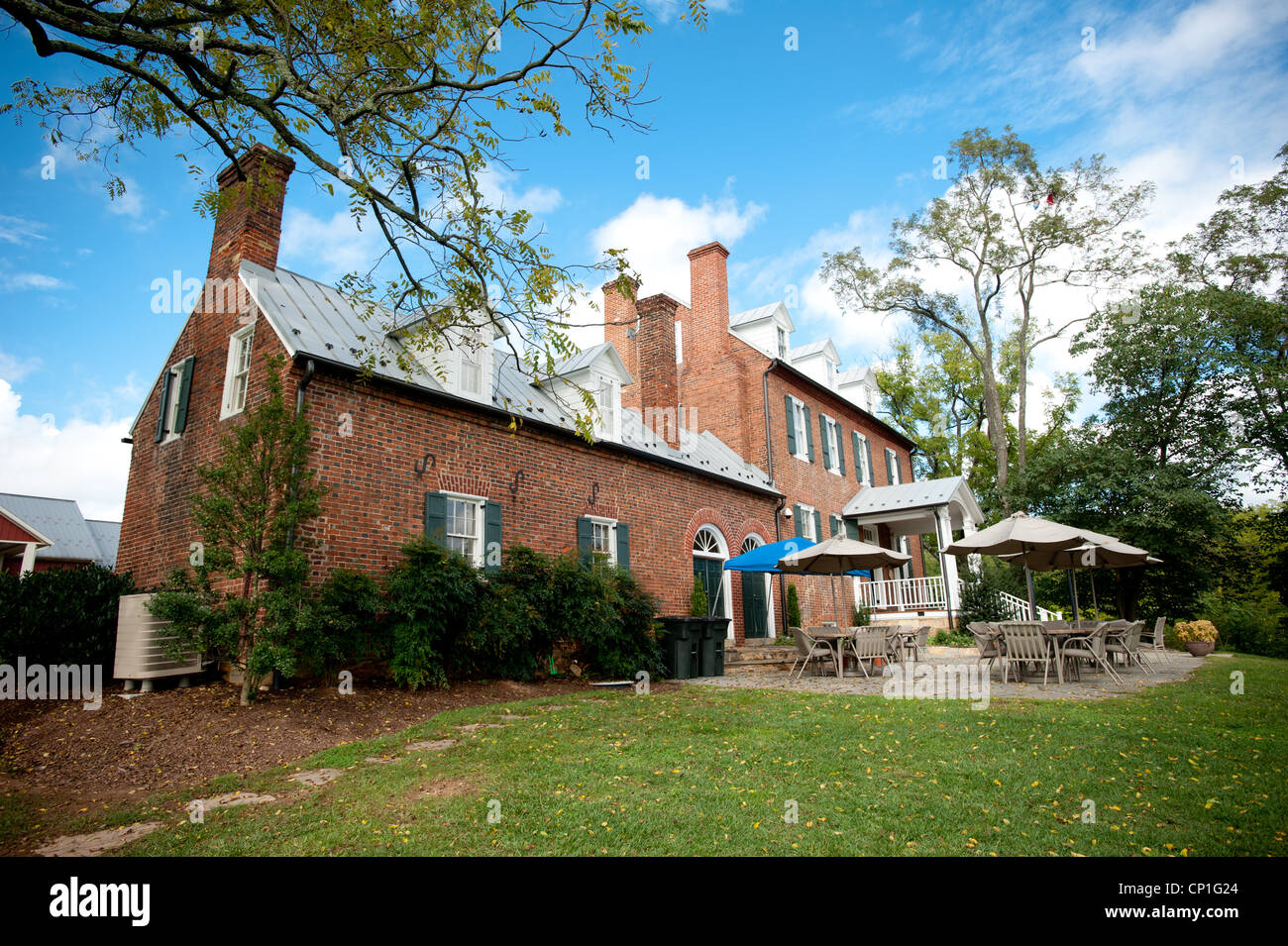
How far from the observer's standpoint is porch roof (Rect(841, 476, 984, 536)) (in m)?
20.9

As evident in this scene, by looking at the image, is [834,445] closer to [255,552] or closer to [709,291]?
[709,291]

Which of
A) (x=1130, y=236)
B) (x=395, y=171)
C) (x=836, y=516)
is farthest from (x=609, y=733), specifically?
(x=1130, y=236)

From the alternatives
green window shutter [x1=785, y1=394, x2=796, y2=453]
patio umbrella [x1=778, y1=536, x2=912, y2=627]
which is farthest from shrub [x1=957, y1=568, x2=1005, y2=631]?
green window shutter [x1=785, y1=394, x2=796, y2=453]

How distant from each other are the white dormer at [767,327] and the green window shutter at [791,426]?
228 cm

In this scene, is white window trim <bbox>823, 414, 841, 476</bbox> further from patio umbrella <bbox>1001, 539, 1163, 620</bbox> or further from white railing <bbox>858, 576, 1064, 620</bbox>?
patio umbrella <bbox>1001, 539, 1163, 620</bbox>

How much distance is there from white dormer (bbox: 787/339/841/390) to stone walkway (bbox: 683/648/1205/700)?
12.0 metres

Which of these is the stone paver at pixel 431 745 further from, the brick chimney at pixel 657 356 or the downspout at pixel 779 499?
the brick chimney at pixel 657 356

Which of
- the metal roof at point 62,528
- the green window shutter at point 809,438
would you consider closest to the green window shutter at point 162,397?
the green window shutter at point 809,438

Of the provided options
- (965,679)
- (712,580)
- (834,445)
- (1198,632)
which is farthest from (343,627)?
(1198,632)

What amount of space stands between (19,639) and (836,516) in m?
19.1
